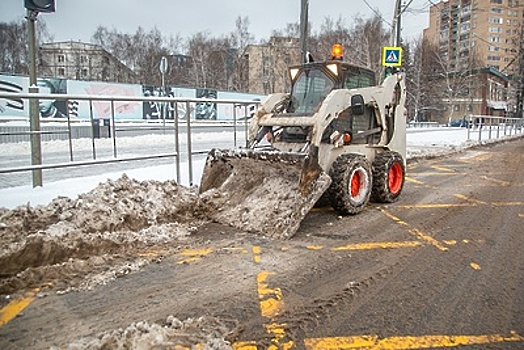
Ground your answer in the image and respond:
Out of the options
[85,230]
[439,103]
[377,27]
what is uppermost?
[377,27]

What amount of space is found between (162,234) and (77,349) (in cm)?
220

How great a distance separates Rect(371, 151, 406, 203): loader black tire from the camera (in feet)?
19.7

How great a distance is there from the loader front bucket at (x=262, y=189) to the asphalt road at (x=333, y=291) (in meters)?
0.26

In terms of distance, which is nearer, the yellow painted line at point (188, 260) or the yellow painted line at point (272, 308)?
the yellow painted line at point (272, 308)

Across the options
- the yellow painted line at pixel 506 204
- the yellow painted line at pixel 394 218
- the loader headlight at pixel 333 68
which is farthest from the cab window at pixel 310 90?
the yellow painted line at pixel 506 204

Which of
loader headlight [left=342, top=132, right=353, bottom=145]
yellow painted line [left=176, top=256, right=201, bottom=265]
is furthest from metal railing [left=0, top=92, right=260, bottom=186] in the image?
yellow painted line [left=176, top=256, right=201, bottom=265]

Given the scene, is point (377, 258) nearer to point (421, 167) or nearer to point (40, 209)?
point (40, 209)

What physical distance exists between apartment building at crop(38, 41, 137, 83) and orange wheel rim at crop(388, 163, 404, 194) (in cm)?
5368

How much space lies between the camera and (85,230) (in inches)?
168

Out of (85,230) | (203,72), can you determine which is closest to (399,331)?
(85,230)

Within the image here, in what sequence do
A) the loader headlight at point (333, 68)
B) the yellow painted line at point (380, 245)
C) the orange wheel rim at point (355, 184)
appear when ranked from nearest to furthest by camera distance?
the yellow painted line at point (380, 245) < the orange wheel rim at point (355, 184) < the loader headlight at point (333, 68)

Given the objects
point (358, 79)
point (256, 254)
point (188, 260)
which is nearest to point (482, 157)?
point (358, 79)

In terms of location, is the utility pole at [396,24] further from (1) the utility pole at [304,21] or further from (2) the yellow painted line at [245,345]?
(2) the yellow painted line at [245,345]

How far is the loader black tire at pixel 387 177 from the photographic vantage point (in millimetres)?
6012
